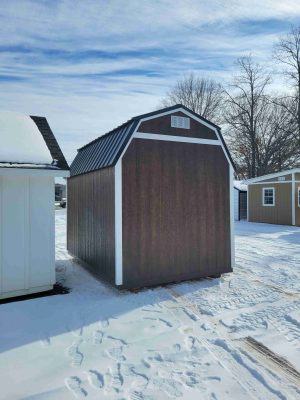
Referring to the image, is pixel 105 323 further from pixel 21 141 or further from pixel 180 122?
pixel 180 122

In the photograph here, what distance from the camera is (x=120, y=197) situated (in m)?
5.18

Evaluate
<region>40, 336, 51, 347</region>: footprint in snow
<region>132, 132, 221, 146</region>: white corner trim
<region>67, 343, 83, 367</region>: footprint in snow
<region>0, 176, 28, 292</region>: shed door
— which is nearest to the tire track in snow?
<region>67, 343, 83, 367</region>: footprint in snow

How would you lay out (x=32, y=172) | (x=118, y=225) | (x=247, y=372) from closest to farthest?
(x=247, y=372) < (x=32, y=172) < (x=118, y=225)

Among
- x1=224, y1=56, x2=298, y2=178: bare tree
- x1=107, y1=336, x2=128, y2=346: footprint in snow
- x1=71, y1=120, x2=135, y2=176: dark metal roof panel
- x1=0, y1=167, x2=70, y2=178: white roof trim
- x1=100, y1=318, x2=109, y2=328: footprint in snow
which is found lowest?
x1=107, y1=336, x2=128, y2=346: footprint in snow

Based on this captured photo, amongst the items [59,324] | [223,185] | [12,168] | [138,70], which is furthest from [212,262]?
[138,70]

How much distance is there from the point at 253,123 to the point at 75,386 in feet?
89.0

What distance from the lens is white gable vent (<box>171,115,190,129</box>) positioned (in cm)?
575

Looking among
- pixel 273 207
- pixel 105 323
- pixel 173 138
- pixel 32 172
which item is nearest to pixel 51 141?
pixel 32 172

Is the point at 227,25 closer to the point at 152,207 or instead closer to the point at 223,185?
the point at 223,185

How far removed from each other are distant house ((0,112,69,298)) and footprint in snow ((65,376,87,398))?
2530 mm

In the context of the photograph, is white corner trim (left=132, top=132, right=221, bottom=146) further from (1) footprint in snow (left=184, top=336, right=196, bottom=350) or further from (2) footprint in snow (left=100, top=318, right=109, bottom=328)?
(1) footprint in snow (left=184, top=336, right=196, bottom=350)

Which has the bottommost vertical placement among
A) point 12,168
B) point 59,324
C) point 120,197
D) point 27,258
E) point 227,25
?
point 59,324

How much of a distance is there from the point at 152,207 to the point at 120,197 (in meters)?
0.66

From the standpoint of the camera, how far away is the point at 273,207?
1648cm
